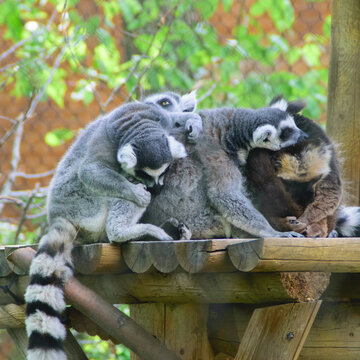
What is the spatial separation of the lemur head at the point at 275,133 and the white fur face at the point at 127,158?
518 millimetres

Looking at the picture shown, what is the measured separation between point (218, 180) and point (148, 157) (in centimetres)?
31

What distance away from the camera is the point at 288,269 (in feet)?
5.19

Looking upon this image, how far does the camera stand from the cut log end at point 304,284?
1658 millimetres

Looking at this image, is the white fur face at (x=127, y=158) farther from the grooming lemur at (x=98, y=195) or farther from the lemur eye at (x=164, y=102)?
the lemur eye at (x=164, y=102)

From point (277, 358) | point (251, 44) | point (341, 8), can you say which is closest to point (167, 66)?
point (251, 44)

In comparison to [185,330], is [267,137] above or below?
above

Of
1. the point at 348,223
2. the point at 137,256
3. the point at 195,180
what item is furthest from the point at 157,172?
the point at 348,223

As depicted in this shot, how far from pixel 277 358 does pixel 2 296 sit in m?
1.30

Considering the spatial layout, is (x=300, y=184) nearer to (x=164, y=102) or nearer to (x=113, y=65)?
(x=164, y=102)

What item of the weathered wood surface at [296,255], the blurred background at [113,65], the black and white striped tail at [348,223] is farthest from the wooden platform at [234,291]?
the blurred background at [113,65]

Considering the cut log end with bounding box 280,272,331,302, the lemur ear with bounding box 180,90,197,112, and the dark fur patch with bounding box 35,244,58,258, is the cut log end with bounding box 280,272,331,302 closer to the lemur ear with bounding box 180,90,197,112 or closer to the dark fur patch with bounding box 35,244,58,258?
the dark fur patch with bounding box 35,244,58,258

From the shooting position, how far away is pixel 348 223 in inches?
104

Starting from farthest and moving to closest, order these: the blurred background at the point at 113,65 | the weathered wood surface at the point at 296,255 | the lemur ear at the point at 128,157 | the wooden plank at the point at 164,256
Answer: the blurred background at the point at 113,65, the lemur ear at the point at 128,157, the wooden plank at the point at 164,256, the weathered wood surface at the point at 296,255

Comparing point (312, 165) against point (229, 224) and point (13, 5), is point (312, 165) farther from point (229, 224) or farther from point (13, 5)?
point (13, 5)
